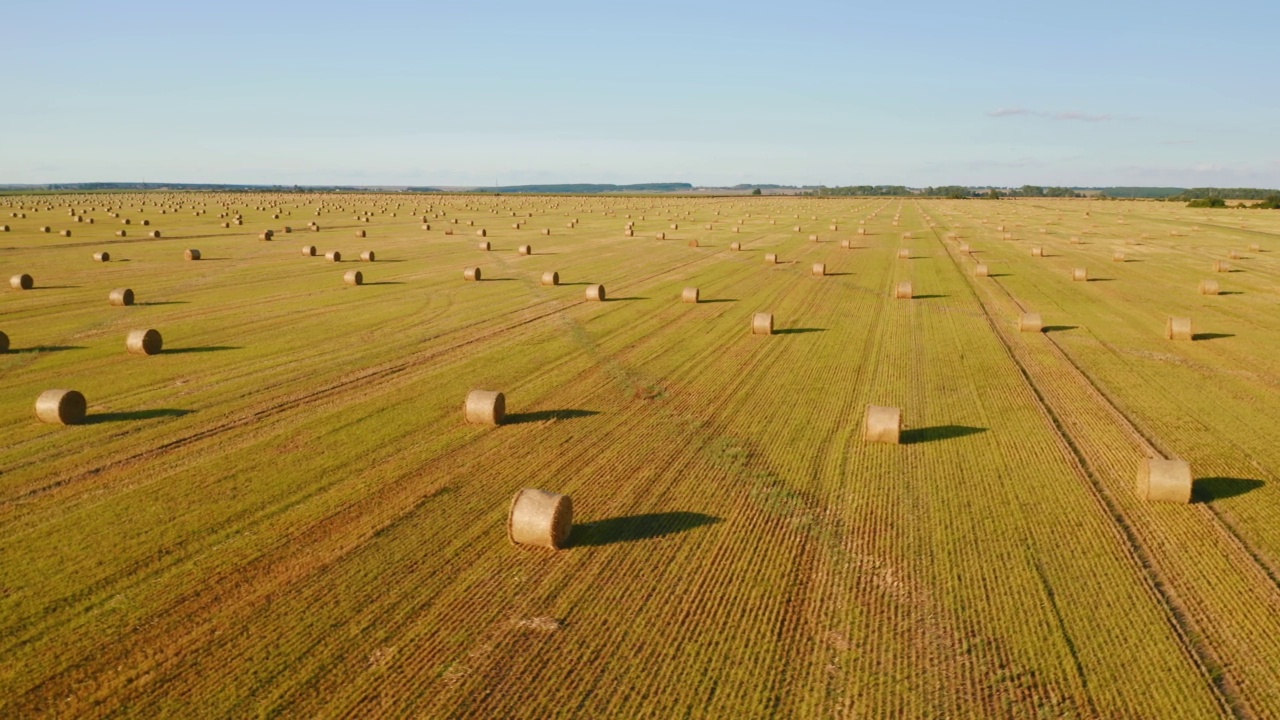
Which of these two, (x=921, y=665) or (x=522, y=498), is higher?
(x=522, y=498)

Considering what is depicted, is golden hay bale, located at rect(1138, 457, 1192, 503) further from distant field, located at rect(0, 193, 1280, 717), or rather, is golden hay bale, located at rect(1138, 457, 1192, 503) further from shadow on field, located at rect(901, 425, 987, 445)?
shadow on field, located at rect(901, 425, 987, 445)

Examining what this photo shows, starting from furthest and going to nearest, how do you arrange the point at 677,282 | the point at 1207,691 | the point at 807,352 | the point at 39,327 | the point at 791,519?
the point at 677,282 → the point at 39,327 → the point at 807,352 → the point at 791,519 → the point at 1207,691

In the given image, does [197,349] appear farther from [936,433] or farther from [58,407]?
[936,433]

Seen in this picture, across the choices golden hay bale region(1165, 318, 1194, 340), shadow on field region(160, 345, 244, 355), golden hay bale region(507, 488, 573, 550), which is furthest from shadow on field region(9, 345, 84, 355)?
golden hay bale region(1165, 318, 1194, 340)

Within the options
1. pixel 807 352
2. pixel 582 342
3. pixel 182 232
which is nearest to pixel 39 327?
pixel 582 342

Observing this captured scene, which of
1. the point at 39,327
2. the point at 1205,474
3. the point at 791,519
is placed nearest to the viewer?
the point at 791,519

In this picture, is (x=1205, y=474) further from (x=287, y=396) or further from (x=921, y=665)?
(x=287, y=396)

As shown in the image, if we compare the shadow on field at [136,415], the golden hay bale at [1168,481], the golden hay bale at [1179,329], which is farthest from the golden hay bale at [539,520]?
the golden hay bale at [1179,329]
